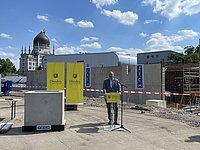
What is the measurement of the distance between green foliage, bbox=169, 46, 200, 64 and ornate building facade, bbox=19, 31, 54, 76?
66.0 meters

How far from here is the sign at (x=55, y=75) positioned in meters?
13.7

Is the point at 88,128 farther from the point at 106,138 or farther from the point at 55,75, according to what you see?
the point at 55,75

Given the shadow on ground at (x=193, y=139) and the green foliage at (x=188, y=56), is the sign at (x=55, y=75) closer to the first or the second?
the shadow on ground at (x=193, y=139)

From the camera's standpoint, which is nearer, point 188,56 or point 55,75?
point 55,75

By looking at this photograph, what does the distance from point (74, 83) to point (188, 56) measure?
60.2 m

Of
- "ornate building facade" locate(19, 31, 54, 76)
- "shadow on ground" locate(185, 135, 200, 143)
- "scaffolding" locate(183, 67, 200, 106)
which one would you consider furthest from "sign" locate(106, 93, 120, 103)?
"ornate building facade" locate(19, 31, 54, 76)

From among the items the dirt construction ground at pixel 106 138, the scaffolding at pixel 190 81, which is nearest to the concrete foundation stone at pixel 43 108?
the dirt construction ground at pixel 106 138

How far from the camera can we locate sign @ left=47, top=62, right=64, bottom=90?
13.7 m

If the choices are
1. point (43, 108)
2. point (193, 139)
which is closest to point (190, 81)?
point (193, 139)

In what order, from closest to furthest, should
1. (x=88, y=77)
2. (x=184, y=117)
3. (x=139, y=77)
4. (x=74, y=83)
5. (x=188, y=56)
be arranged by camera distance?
(x=184, y=117) → (x=74, y=83) → (x=139, y=77) → (x=88, y=77) → (x=188, y=56)

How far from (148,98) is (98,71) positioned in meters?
6.12

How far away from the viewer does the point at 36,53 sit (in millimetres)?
131375

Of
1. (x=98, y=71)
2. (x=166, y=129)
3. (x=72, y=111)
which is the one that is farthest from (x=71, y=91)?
(x=98, y=71)

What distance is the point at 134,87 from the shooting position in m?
19.4
